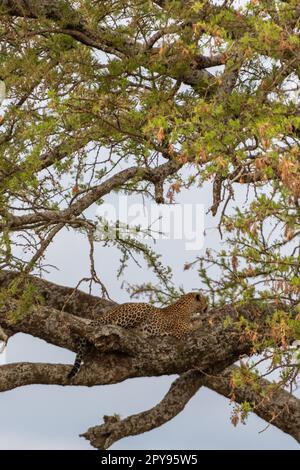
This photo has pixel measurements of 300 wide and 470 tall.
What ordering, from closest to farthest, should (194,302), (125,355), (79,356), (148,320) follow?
(79,356) < (125,355) < (148,320) < (194,302)

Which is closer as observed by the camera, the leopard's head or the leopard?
the leopard

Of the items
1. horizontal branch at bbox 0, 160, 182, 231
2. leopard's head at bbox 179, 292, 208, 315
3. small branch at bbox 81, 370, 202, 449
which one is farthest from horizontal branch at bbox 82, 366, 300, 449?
horizontal branch at bbox 0, 160, 182, 231

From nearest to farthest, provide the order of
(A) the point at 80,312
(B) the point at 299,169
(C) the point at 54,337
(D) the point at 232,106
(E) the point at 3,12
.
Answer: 1. (B) the point at 299,169
2. (D) the point at 232,106
3. (E) the point at 3,12
4. (C) the point at 54,337
5. (A) the point at 80,312

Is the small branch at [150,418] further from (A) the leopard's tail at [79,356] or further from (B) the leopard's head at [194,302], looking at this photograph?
(B) the leopard's head at [194,302]

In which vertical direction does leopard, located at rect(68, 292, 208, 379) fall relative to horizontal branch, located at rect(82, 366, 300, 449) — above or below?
above

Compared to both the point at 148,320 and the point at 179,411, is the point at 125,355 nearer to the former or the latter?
the point at 148,320

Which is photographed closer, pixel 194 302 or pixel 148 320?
pixel 148 320

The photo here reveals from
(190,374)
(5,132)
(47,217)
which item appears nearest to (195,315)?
(190,374)

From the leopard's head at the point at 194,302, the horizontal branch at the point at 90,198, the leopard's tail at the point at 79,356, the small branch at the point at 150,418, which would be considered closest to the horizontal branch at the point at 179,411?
the small branch at the point at 150,418

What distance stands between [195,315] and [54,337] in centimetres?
168

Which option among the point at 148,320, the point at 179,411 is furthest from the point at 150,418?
the point at 148,320

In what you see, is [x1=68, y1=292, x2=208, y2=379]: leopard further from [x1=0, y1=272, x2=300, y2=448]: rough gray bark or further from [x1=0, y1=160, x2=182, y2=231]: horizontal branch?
[x1=0, y1=160, x2=182, y2=231]: horizontal branch
